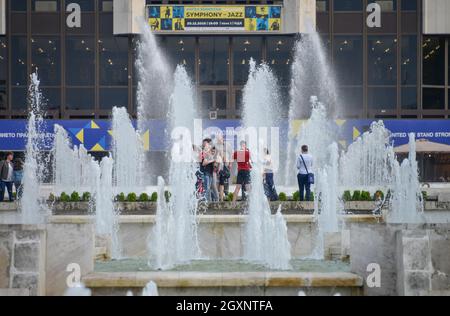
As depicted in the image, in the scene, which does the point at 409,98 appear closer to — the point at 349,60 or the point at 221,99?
the point at 349,60

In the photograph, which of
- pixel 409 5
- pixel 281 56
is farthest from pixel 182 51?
pixel 409 5

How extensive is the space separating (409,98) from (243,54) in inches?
298

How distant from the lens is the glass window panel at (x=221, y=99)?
40.8 m

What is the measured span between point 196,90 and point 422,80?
9998 mm

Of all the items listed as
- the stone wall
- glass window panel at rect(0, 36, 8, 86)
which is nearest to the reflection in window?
glass window panel at rect(0, 36, 8, 86)

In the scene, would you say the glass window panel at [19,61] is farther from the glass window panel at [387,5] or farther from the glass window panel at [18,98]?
the glass window panel at [387,5]

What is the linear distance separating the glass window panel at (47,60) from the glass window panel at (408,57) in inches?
594

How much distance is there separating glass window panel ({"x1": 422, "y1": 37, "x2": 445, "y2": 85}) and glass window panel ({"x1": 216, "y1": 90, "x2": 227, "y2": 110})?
8.91 m

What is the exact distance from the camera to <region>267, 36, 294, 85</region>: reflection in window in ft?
134

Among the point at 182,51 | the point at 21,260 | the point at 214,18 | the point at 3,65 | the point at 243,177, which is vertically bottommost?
the point at 21,260

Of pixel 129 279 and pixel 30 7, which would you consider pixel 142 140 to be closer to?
pixel 30 7

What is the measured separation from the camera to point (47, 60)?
134 feet

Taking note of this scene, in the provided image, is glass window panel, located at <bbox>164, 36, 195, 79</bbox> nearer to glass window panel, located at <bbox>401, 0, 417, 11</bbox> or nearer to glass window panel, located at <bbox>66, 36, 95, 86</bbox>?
glass window panel, located at <bbox>66, 36, 95, 86</bbox>

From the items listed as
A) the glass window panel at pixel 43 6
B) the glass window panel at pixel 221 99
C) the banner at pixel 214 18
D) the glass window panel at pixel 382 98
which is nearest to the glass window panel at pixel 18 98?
the glass window panel at pixel 43 6
